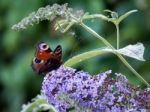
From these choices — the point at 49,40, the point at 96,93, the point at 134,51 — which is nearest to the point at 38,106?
the point at 96,93

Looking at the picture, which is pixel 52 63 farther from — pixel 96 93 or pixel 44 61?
pixel 96 93

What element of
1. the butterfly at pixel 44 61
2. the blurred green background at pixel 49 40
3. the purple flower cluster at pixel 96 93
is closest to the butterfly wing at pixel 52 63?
the butterfly at pixel 44 61

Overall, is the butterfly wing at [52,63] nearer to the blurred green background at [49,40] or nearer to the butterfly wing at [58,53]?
the butterfly wing at [58,53]

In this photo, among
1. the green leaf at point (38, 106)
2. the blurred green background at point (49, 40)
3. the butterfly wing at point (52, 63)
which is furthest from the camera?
the blurred green background at point (49, 40)

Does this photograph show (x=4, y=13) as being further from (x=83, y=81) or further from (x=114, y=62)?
(x=83, y=81)

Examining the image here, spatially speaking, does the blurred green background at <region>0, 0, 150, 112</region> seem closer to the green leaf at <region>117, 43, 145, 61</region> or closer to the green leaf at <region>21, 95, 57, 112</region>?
the green leaf at <region>117, 43, 145, 61</region>

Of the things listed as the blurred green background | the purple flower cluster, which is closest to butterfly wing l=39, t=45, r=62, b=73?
the purple flower cluster
